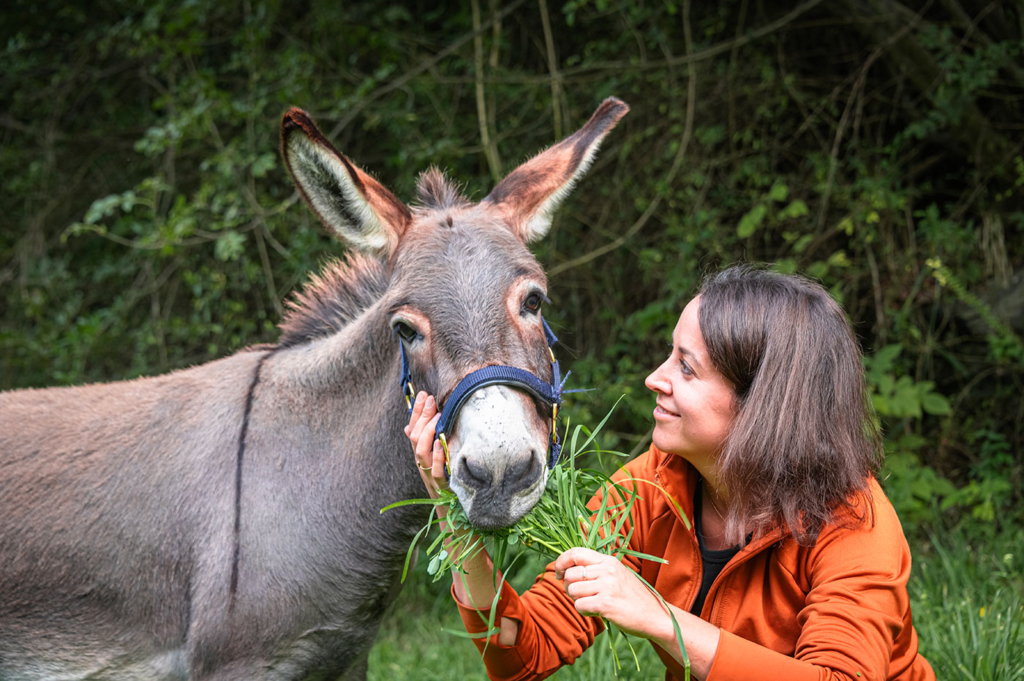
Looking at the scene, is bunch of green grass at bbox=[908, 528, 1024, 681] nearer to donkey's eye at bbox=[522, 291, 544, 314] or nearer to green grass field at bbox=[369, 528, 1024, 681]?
green grass field at bbox=[369, 528, 1024, 681]

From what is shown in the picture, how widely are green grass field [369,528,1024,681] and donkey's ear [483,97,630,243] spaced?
1295 mm

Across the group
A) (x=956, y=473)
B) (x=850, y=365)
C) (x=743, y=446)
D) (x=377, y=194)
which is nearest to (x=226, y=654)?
(x=377, y=194)

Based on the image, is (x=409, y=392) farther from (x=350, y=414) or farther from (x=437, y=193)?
(x=437, y=193)

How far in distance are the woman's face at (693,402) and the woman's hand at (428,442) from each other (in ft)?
1.83

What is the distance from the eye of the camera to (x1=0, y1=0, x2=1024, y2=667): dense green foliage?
4.61 meters

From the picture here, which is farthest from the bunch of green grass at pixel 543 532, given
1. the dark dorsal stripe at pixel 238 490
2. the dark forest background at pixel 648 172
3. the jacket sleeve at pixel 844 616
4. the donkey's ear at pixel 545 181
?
the dark forest background at pixel 648 172

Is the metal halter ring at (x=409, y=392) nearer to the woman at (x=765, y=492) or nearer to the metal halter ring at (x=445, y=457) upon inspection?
the woman at (x=765, y=492)

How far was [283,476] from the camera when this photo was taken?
246cm

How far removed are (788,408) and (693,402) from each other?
0.23 m

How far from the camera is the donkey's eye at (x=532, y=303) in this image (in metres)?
2.22

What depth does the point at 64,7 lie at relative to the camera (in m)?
6.11

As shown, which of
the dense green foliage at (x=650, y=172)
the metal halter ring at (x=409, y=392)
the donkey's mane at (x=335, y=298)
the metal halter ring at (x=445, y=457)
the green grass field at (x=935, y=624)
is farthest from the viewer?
the dense green foliage at (x=650, y=172)

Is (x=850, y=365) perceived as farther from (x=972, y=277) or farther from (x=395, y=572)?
(x=972, y=277)

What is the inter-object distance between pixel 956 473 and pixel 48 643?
183 inches
